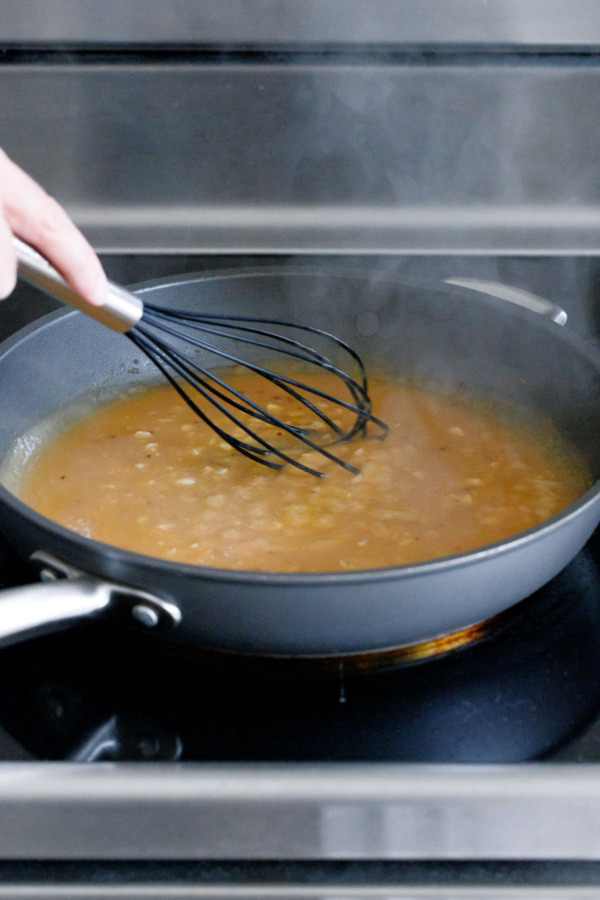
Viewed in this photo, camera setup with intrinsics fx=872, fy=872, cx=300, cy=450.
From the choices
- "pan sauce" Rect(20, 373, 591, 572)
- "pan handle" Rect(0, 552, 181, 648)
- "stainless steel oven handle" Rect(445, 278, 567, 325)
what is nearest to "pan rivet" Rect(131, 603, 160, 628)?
"pan handle" Rect(0, 552, 181, 648)

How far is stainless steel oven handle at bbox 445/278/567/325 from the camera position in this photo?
0.94 metres

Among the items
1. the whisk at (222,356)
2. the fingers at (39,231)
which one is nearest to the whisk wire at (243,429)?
the whisk at (222,356)

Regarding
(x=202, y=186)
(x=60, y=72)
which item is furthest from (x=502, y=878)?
(x=60, y=72)

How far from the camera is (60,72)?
99 centimetres

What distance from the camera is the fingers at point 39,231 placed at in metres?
0.54

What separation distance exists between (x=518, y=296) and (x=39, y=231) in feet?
A: 1.92

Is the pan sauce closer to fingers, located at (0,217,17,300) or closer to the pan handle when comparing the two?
the pan handle

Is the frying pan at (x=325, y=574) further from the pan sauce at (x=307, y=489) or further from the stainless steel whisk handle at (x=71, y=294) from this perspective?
the stainless steel whisk handle at (x=71, y=294)

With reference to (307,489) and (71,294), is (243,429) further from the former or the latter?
(71,294)

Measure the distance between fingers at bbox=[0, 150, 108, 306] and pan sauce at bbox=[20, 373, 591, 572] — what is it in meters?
0.26

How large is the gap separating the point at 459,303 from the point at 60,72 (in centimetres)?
52

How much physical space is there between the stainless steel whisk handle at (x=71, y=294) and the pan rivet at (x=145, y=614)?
235 mm

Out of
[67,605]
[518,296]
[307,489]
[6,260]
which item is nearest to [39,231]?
[6,260]

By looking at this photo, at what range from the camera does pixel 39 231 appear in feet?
1.88
